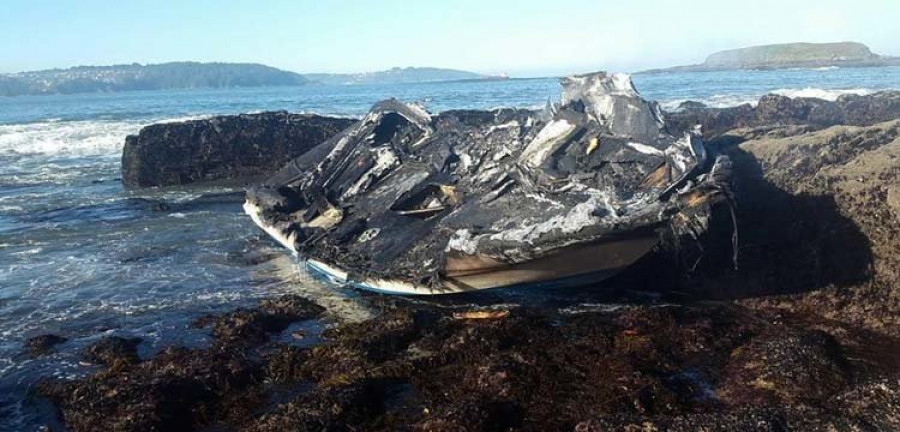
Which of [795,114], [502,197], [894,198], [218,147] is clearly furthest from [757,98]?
[502,197]

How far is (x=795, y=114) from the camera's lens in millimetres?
19438

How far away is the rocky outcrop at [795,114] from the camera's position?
1864cm

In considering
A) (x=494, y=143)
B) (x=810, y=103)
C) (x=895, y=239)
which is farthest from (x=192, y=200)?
(x=810, y=103)

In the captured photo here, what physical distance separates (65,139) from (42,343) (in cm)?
2448

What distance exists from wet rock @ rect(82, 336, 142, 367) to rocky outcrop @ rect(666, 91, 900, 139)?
15974 millimetres

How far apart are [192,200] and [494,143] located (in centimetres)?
864

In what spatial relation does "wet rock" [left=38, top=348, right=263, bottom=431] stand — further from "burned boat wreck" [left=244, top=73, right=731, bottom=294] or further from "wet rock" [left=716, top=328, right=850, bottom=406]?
"wet rock" [left=716, top=328, right=850, bottom=406]

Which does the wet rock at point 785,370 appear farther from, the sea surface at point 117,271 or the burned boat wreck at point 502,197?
the sea surface at point 117,271

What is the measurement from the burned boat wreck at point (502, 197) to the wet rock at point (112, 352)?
2480 mm

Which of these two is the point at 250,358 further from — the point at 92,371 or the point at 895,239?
the point at 895,239

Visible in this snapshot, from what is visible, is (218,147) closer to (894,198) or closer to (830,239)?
(830,239)

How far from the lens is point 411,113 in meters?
11.3

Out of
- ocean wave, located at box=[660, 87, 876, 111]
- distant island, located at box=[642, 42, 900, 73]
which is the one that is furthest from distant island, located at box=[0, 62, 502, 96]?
ocean wave, located at box=[660, 87, 876, 111]

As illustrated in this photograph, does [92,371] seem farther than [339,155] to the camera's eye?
No
